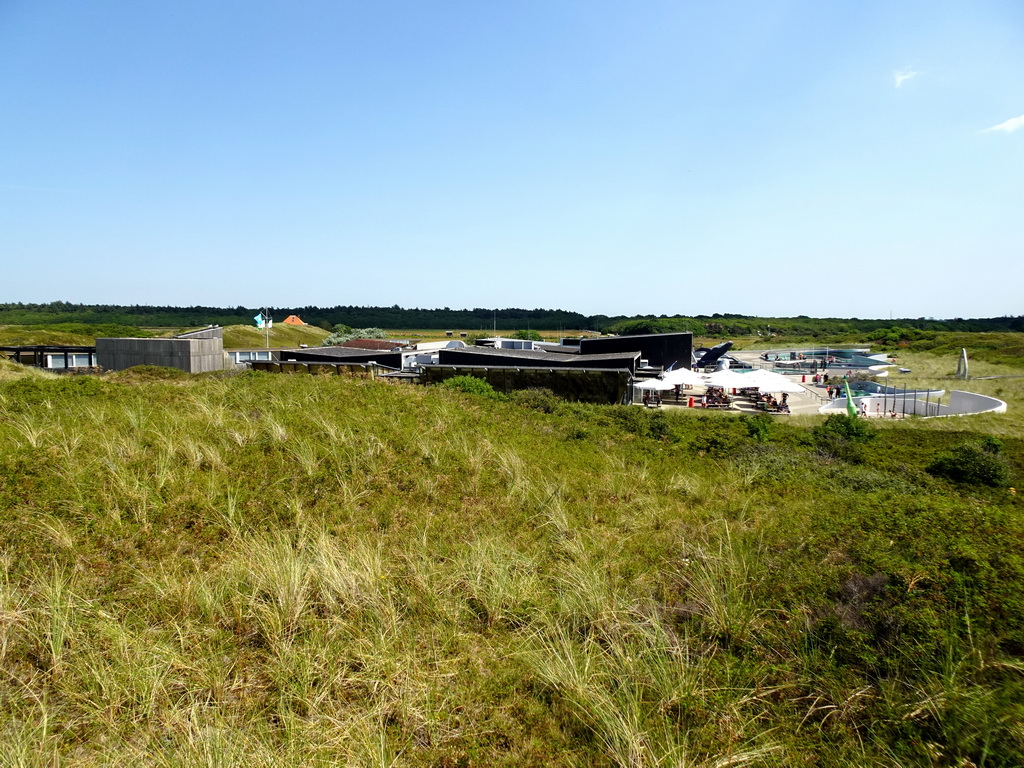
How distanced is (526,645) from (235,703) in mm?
1868

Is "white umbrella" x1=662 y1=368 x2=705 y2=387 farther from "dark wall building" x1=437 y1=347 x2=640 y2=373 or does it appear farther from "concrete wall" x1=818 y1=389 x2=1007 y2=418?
"concrete wall" x1=818 y1=389 x2=1007 y2=418

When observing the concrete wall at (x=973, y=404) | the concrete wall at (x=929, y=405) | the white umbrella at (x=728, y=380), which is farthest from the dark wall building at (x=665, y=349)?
the concrete wall at (x=973, y=404)

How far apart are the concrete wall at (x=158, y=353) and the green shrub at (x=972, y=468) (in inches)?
1052

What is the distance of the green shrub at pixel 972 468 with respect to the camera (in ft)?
38.2

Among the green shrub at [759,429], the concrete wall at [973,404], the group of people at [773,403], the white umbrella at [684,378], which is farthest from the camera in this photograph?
the white umbrella at [684,378]

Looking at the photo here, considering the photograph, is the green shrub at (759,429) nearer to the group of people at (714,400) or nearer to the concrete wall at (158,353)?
the group of people at (714,400)

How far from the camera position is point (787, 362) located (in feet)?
180

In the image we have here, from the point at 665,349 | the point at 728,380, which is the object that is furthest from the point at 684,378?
the point at 665,349

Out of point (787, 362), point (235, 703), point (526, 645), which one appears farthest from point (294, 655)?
point (787, 362)

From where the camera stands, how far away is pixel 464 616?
4109 mm

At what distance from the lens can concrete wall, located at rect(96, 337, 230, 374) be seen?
22859mm

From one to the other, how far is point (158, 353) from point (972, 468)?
2896 centimetres

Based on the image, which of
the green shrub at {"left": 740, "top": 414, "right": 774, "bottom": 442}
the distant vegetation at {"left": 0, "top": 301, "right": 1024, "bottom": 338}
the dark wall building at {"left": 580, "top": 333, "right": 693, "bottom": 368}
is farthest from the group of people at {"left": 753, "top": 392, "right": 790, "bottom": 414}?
the distant vegetation at {"left": 0, "top": 301, "right": 1024, "bottom": 338}

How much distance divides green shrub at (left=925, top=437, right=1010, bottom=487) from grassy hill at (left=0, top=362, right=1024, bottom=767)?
23.3ft
